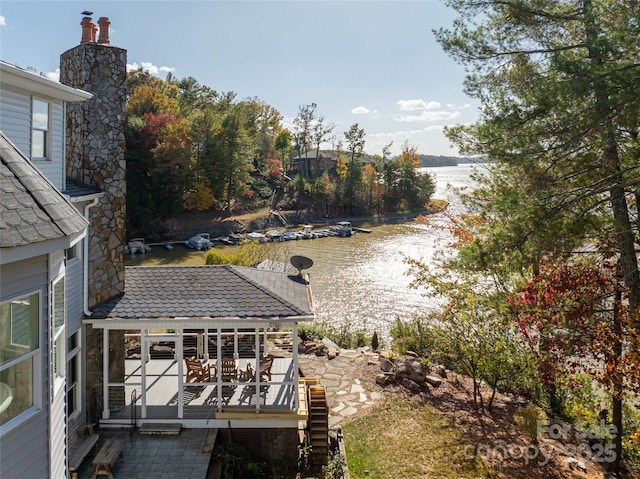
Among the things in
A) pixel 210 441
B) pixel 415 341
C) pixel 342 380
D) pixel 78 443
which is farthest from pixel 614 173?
pixel 78 443

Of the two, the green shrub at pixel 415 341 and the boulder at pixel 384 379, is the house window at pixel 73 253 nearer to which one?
the boulder at pixel 384 379

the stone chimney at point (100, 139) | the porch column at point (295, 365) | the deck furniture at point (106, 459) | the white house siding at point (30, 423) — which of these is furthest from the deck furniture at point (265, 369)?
the white house siding at point (30, 423)

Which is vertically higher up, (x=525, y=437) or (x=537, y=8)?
(x=537, y=8)

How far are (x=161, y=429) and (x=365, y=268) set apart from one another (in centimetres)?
2040

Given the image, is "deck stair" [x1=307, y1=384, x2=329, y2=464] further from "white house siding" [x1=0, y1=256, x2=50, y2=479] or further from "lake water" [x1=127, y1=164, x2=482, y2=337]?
→ "lake water" [x1=127, y1=164, x2=482, y2=337]

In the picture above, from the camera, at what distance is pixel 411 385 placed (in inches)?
418

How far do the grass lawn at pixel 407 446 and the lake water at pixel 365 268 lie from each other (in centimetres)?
488

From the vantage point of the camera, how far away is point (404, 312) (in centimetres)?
1859

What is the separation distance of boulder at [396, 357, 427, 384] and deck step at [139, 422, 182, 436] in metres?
5.81

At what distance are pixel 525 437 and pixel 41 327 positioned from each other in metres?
8.82

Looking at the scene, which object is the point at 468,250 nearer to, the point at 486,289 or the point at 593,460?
the point at 486,289

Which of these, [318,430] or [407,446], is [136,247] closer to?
[318,430]

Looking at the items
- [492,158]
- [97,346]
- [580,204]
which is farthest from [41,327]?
[580,204]

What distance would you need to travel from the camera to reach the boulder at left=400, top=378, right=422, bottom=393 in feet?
34.6
